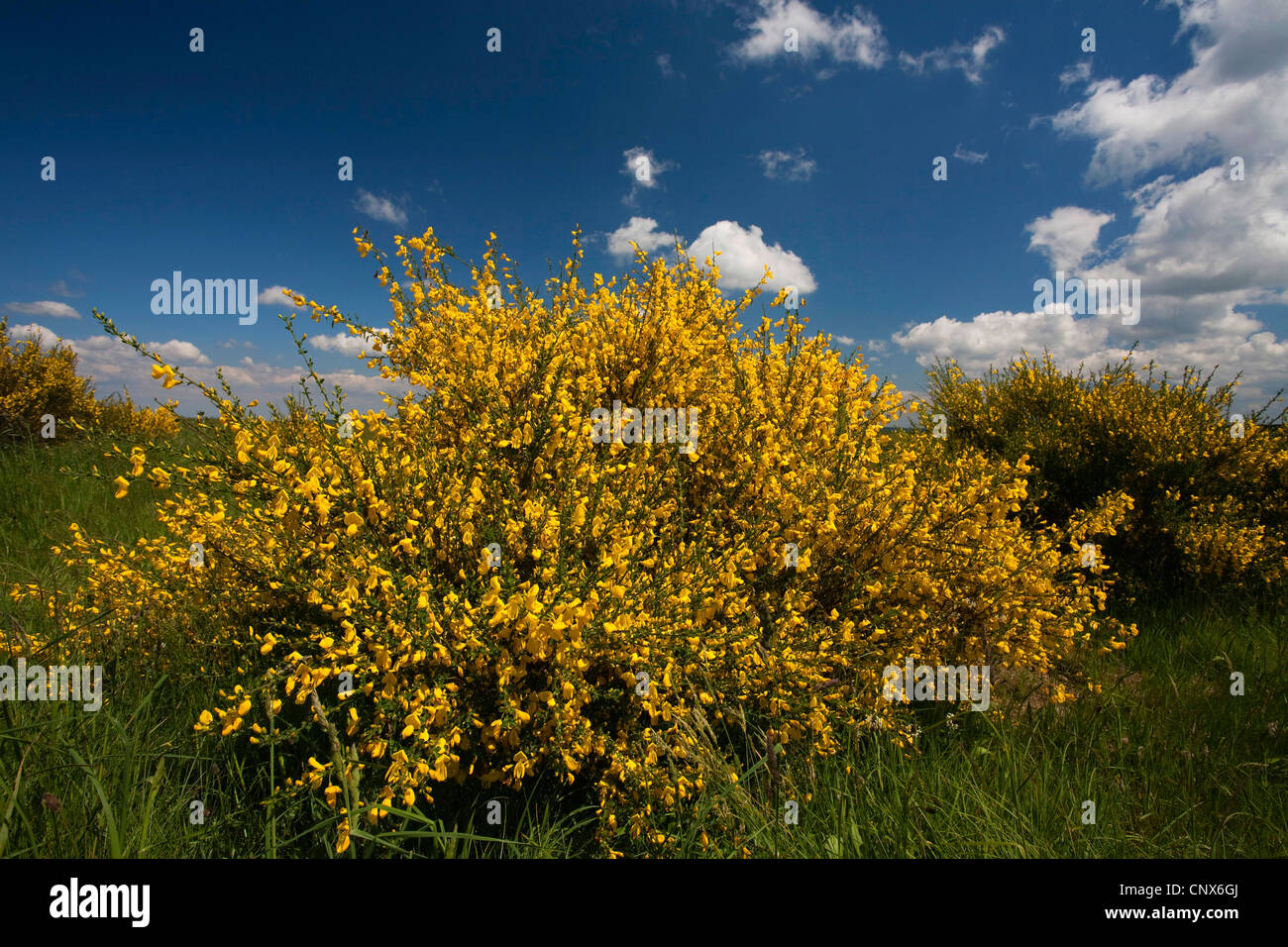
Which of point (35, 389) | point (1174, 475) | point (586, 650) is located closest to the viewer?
point (586, 650)

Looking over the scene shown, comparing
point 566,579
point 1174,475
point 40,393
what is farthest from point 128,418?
point 1174,475

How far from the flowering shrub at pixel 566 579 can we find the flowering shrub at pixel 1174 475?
218 cm

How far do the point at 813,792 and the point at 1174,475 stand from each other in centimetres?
524

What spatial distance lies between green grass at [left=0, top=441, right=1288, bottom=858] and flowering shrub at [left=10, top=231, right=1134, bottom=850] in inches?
5.4

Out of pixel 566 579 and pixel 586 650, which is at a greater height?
pixel 566 579

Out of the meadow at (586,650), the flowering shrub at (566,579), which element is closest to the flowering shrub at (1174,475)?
the meadow at (586,650)

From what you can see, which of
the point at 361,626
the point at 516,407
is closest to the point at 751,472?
the point at 516,407

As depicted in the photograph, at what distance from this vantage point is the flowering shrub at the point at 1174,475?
459 cm

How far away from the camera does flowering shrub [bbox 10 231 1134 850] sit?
1.87 meters

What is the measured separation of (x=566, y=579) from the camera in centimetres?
199

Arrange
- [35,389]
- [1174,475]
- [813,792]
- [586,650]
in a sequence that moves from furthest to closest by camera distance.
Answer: [35,389], [1174,475], [813,792], [586,650]

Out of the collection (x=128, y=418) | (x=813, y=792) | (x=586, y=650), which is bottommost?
(x=813, y=792)

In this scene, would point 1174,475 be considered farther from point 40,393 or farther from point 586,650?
point 40,393

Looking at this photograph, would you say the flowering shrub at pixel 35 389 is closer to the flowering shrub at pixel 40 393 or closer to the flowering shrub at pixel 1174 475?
the flowering shrub at pixel 40 393
